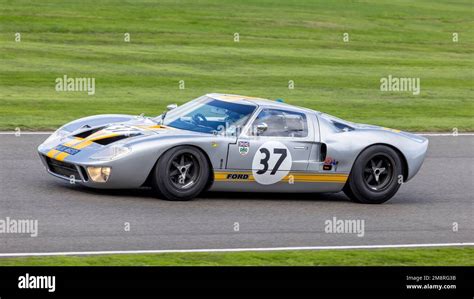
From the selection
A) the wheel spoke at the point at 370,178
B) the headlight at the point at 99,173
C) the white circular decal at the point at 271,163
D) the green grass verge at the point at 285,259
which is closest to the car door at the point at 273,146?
the white circular decal at the point at 271,163

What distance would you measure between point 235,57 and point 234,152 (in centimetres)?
1341

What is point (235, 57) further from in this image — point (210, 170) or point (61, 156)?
point (61, 156)

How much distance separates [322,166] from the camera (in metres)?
12.9

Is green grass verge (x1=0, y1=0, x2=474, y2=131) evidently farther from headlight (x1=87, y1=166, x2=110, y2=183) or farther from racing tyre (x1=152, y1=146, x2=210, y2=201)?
racing tyre (x1=152, y1=146, x2=210, y2=201)

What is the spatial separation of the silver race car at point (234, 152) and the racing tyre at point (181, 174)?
0.4 inches

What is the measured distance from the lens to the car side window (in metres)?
12.7

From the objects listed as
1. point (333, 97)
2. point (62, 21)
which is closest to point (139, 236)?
point (333, 97)

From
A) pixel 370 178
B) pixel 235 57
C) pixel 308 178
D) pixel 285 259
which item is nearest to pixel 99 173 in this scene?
pixel 308 178

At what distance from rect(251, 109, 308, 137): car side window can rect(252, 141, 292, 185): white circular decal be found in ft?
0.59

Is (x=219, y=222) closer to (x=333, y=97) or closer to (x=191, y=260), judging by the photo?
(x=191, y=260)

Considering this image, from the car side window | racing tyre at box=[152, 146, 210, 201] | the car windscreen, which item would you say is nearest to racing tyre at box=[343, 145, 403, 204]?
the car side window

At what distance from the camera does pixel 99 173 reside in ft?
39.1

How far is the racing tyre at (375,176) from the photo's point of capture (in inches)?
512
